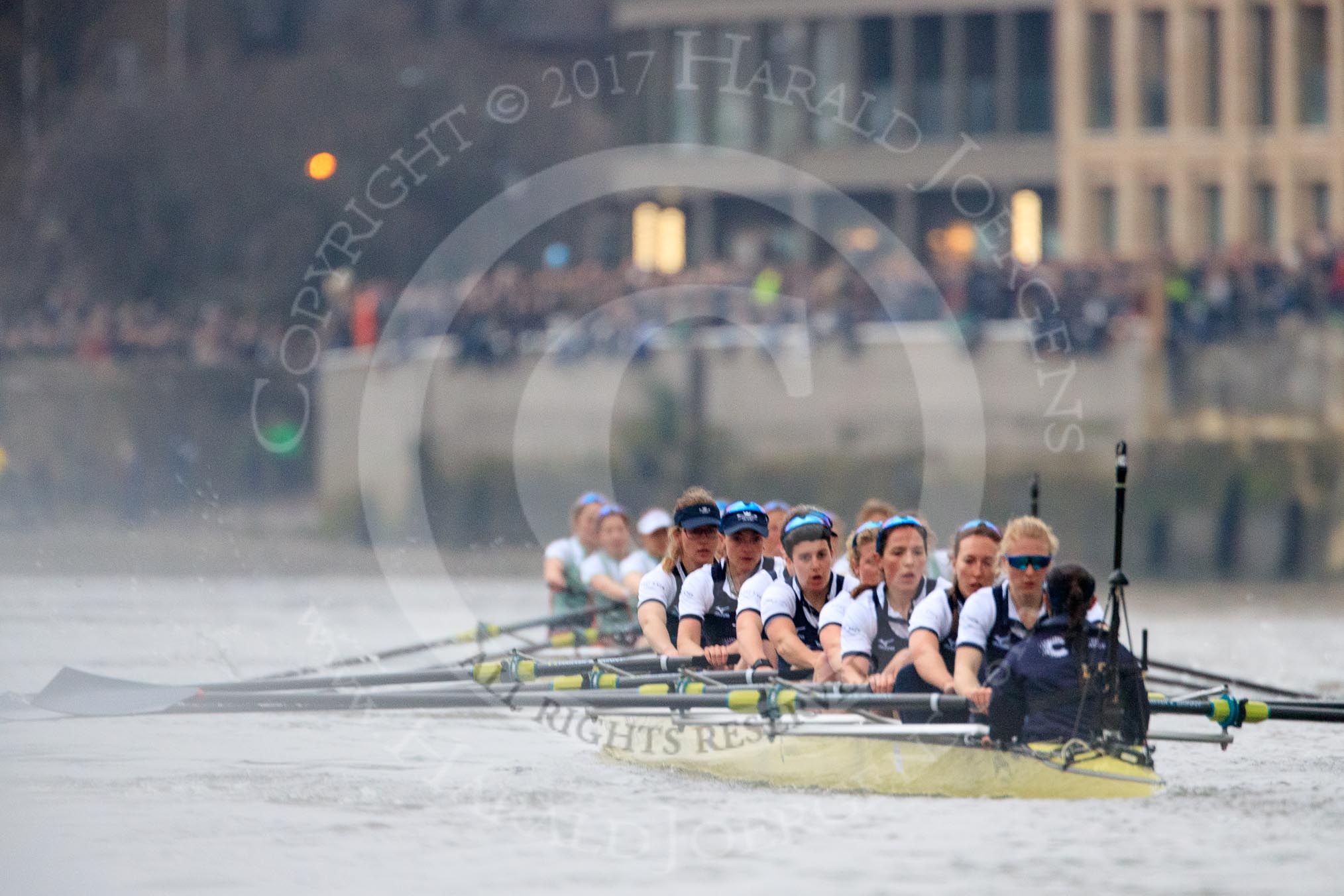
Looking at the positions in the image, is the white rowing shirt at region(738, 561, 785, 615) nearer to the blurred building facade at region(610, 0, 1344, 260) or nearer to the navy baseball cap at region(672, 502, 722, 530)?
the navy baseball cap at region(672, 502, 722, 530)

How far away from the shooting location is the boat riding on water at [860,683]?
1369 cm

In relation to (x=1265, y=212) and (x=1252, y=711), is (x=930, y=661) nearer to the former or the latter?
(x=1252, y=711)

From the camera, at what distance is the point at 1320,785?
15922 mm

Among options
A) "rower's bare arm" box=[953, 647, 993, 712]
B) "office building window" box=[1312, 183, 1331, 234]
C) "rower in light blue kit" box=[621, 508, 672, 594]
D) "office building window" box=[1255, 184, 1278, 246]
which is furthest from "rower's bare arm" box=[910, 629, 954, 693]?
"office building window" box=[1255, 184, 1278, 246]

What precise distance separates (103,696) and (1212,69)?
40.0 meters

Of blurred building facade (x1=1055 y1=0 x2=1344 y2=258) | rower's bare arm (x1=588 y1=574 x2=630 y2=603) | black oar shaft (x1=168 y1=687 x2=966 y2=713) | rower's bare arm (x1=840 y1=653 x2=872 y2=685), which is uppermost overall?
blurred building facade (x1=1055 y1=0 x2=1344 y2=258)

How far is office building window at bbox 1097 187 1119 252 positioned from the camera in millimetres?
55625

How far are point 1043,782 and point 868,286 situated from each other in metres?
29.4

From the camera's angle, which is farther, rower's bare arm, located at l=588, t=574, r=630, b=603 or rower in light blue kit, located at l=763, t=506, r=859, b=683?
rower's bare arm, located at l=588, t=574, r=630, b=603

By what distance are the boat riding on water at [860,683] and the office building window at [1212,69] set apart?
3740 cm

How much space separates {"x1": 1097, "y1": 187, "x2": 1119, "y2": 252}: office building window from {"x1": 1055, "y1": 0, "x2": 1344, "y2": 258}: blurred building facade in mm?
34

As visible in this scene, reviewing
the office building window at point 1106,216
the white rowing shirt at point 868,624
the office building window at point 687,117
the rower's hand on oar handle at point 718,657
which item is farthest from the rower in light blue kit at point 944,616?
the office building window at point 687,117

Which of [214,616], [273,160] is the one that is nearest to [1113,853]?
[214,616]

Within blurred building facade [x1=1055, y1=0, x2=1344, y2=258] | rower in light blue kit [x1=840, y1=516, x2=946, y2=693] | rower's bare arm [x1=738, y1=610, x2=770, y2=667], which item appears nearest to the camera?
rower in light blue kit [x1=840, y1=516, x2=946, y2=693]
